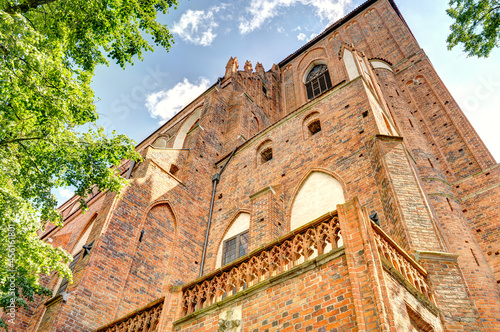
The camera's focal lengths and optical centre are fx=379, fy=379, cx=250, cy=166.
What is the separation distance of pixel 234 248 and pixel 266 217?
1.98 m

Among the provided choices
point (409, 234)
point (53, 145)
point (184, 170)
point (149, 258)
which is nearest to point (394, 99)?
point (184, 170)

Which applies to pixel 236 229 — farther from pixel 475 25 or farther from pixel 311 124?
pixel 475 25

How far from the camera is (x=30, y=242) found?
746cm

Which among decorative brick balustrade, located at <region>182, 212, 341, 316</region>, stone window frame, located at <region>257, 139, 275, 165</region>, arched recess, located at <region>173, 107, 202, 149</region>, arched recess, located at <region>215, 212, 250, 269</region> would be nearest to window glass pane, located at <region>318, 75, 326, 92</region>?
arched recess, located at <region>173, 107, 202, 149</region>

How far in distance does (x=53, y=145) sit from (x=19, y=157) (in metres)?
0.75

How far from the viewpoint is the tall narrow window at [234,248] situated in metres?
12.2

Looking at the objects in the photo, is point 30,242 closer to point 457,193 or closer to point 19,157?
point 19,157

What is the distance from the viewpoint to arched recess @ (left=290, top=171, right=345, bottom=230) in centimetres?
1064

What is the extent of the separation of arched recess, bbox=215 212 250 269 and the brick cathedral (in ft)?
0.16

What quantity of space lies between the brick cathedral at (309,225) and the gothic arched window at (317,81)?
1926 mm

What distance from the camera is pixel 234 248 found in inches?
493

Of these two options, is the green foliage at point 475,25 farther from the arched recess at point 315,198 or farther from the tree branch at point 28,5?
the tree branch at point 28,5

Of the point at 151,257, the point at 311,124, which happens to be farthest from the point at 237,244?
the point at 311,124

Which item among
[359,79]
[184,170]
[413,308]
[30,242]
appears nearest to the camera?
[413,308]
